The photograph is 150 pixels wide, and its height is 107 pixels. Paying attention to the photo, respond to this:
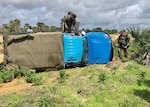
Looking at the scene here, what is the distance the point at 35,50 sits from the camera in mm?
12656

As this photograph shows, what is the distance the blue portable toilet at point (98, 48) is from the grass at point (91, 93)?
288 centimetres

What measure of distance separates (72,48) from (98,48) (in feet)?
4.26

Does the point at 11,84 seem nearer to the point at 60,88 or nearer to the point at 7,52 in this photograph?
the point at 7,52

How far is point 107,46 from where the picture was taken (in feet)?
46.3

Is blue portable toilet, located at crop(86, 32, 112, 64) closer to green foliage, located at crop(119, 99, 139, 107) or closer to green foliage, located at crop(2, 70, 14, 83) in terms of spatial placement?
green foliage, located at crop(2, 70, 14, 83)

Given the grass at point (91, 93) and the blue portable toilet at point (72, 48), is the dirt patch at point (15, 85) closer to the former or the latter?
the grass at point (91, 93)

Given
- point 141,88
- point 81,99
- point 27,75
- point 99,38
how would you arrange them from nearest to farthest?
point 81,99 < point 141,88 < point 27,75 < point 99,38

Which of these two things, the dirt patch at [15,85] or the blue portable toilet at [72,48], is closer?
the dirt patch at [15,85]

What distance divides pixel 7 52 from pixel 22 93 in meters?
4.05

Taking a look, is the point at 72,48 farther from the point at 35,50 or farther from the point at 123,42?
the point at 123,42

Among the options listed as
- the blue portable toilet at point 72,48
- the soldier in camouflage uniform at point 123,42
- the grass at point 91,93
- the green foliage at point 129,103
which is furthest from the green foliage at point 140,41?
the green foliage at point 129,103

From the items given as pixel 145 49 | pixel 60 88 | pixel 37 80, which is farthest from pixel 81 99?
pixel 145 49

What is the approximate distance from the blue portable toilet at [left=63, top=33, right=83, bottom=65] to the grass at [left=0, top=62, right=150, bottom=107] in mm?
2241

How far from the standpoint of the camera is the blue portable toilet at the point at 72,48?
13.1 meters
